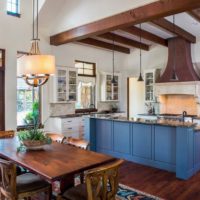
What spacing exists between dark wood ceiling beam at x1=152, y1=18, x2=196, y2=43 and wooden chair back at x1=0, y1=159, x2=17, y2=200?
14.4 ft

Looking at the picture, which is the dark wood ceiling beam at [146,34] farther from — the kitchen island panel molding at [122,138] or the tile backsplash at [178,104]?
the kitchen island panel molding at [122,138]

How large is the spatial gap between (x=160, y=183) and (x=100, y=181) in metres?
2.17

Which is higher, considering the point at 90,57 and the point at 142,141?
the point at 90,57

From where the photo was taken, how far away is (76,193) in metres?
2.43

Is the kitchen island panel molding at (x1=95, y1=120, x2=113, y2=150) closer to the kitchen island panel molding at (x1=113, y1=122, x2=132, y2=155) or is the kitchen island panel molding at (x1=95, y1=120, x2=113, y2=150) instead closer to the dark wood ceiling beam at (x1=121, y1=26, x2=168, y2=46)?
the kitchen island panel molding at (x1=113, y1=122, x2=132, y2=155)

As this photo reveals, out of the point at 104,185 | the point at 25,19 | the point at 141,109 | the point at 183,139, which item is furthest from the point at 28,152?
the point at 141,109

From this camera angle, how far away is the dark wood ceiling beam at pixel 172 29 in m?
5.59

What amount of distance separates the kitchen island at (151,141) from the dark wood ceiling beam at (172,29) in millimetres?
2481

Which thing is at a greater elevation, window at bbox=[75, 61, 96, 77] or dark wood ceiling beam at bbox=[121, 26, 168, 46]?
dark wood ceiling beam at bbox=[121, 26, 168, 46]

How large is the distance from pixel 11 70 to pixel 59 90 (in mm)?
1478

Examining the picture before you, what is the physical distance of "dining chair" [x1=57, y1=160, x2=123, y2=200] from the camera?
2.05 meters

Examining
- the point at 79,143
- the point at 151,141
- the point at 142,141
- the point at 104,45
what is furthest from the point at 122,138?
the point at 104,45

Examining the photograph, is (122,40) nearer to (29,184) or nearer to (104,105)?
(104,105)

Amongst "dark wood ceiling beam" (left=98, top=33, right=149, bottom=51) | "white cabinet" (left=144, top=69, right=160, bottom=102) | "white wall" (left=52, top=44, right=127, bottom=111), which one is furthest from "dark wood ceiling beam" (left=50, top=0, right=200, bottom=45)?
→ "white cabinet" (left=144, top=69, right=160, bottom=102)
